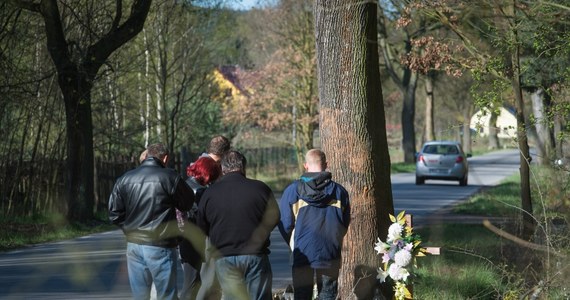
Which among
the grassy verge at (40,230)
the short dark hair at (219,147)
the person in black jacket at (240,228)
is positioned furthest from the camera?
the grassy verge at (40,230)

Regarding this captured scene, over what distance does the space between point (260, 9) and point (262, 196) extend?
143 ft

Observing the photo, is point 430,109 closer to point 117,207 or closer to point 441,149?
point 441,149

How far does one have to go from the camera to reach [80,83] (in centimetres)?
2269

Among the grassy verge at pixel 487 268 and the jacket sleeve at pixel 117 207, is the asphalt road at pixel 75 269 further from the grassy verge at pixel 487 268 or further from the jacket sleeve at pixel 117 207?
the jacket sleeve at pixel 117 207

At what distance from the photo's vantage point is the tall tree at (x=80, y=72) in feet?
73.2

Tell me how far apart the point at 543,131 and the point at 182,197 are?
2374 centimetres

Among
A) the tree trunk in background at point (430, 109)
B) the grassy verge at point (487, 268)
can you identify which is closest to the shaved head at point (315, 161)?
the grassy verge at point (487, 268)

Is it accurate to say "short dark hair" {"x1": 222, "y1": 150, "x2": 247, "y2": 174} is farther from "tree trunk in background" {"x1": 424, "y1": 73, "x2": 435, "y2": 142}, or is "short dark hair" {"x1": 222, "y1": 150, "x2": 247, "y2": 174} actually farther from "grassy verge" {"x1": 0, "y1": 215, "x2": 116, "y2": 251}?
"tree trunk in background" {"x1": 424, "y1": 73, "x2": 435, "y2": 142}

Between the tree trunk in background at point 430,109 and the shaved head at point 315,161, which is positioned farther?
the tree trunk in background at point 430,109

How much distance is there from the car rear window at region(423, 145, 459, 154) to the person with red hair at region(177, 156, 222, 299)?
3009 centimetres

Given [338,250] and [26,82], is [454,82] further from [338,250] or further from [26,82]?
[338,250]

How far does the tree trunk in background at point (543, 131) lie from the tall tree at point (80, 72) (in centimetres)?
907

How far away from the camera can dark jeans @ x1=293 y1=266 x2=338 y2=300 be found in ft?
30.9

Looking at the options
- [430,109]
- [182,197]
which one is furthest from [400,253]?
[430,109]
